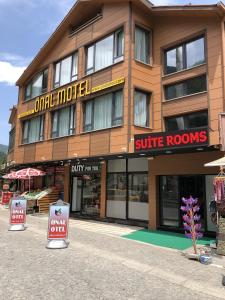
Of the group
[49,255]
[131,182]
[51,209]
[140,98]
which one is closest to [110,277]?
[49,255]

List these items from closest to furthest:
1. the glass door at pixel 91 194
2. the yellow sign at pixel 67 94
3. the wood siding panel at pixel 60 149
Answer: the yellow sign at pixel 67 94 < the glass door at pixel 91 194 < the wood siding panel at pixel 60 149

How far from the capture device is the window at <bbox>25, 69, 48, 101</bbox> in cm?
2366

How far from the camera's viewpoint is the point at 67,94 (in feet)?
66.4

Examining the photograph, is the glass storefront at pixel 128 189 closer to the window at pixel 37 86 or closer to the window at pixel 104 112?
the window at pixel 104 112

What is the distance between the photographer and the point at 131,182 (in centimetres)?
1686

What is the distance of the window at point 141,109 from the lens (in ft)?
53.6

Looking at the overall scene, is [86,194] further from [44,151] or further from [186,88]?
[186,88]

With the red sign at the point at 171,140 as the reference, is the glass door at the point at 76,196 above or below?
below

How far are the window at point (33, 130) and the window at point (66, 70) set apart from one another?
332 centimetres

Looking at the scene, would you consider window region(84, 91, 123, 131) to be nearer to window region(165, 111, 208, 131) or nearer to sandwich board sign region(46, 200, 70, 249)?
window region(165, 111, 208, 131)

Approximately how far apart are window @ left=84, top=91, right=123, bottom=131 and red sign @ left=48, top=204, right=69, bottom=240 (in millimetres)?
6751

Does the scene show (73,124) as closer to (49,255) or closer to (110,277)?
(49,255)

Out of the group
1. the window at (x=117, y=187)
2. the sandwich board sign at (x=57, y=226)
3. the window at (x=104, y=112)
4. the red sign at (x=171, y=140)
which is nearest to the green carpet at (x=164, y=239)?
the window at (x=117, y=187)

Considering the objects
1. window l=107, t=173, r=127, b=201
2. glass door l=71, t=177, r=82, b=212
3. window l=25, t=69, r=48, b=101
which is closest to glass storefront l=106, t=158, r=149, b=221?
window l=107, t=173, r=127, b=201
